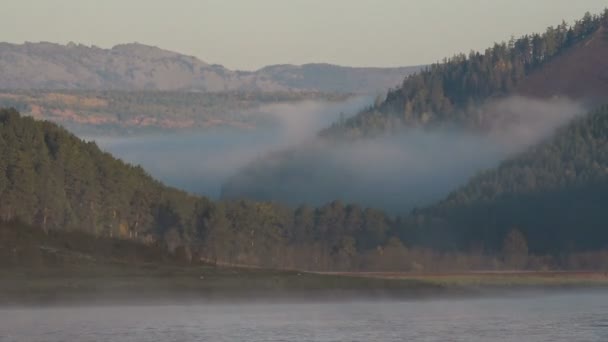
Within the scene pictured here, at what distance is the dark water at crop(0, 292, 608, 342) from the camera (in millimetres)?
106000

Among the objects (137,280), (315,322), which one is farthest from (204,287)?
(315,322)

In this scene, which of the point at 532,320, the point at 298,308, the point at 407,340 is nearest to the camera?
the point at 407,340

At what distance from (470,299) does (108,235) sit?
168 ft

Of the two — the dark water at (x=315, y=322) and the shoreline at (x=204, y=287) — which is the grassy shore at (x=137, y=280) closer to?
the shoreline at (x=204, y=287)

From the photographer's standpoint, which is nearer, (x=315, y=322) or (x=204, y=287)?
(x=315, y=322)

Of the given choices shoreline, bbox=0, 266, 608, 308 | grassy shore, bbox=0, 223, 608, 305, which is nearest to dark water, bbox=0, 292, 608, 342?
shoreline, bbox=0, 266, 608, 308

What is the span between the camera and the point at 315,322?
120 m

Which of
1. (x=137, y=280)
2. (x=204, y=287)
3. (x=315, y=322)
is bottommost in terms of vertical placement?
(x=315, y=322)

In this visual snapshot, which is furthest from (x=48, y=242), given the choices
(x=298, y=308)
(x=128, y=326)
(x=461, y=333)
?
(x=461, y=333)

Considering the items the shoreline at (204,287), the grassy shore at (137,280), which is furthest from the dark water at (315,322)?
the grassy shore at (137,280)

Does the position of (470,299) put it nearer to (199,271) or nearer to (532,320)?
(199,271)

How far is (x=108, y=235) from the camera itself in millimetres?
195000

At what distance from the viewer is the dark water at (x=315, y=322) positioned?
106 meters

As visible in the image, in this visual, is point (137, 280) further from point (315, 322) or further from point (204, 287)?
point (315, 322)
